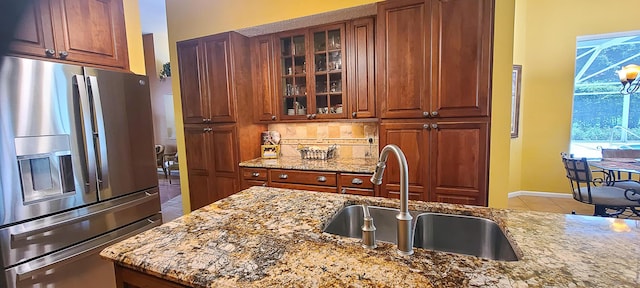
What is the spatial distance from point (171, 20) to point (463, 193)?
3.59m

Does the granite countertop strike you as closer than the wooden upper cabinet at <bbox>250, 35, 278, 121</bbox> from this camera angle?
Yes

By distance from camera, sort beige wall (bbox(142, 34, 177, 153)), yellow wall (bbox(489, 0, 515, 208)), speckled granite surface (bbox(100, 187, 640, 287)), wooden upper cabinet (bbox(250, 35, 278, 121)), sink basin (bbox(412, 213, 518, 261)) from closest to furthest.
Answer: speckled granite surface (bbox(100, 187, 640, 287)), sink basin (bbox(412, 213, 518, 261)), yellow wall (bbox(489, 0, 515, 208)), wooden upper cabinet (bbox(250, 35, 278, 121)), beige wall (bbox(142, 34, 177, 153))

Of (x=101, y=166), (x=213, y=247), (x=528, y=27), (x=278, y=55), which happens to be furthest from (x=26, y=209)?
(x=528, y=27)

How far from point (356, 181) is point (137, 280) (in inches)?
70.0

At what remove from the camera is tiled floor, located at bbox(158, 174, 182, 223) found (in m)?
3.80

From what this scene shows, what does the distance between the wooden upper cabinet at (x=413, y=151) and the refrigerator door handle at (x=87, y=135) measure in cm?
210

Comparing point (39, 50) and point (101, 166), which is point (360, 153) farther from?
point (39, 50)

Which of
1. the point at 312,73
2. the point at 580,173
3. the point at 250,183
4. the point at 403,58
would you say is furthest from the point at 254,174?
the point at 580,173

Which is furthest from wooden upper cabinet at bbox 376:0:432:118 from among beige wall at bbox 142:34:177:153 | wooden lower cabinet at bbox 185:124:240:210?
beige wall at bbox 142:34:177:153

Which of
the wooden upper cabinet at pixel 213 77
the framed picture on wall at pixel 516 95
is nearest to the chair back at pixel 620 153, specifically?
the framed picture on wall at pixel 516 95

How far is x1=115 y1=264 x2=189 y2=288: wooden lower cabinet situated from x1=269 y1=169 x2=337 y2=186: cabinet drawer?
5.68ft

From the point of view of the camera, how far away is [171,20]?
3.24 metres

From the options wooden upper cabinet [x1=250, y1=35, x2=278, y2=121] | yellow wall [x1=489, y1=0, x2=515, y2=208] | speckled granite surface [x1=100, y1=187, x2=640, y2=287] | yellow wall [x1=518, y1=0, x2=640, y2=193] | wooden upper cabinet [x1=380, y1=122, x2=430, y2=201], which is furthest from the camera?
yellow wall [x1=518, y1=0, x2=640, y2=193]

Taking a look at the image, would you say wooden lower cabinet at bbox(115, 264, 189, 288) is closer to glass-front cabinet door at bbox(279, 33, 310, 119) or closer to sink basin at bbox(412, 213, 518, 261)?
sink basin at bbox(412, 213, 518, 261)
